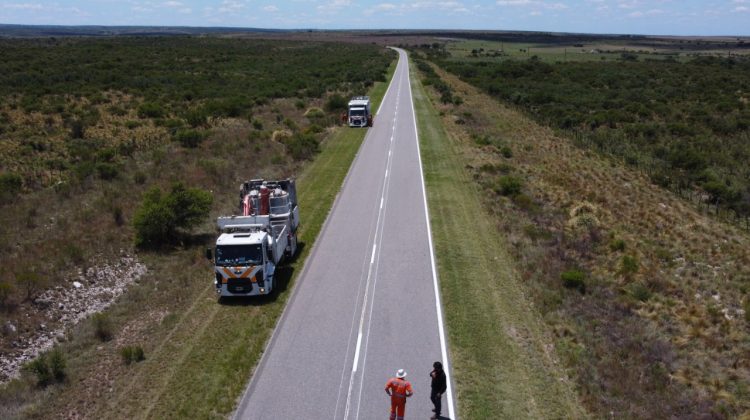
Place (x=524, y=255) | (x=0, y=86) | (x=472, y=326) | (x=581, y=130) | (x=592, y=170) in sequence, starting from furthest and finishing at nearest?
(x=0, y=86) < (x=581, y=130) < (x=592, y=170) < (x=524, y=255) < (x=472, y=326)

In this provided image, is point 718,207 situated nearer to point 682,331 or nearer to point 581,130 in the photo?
point 682,331

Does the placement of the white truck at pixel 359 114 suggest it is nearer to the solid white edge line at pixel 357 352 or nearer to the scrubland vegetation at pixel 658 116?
the scrubland vegetation at pixel 658 116

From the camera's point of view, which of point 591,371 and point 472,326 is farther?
point 472,326

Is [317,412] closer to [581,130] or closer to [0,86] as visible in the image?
[581,130]

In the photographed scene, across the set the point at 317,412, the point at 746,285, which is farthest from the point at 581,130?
the point at 317,412

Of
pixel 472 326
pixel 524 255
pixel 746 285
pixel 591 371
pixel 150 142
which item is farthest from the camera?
pixel 150 142

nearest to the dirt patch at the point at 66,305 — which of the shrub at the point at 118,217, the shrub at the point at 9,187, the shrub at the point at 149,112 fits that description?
the shrub at the point at 118,217
